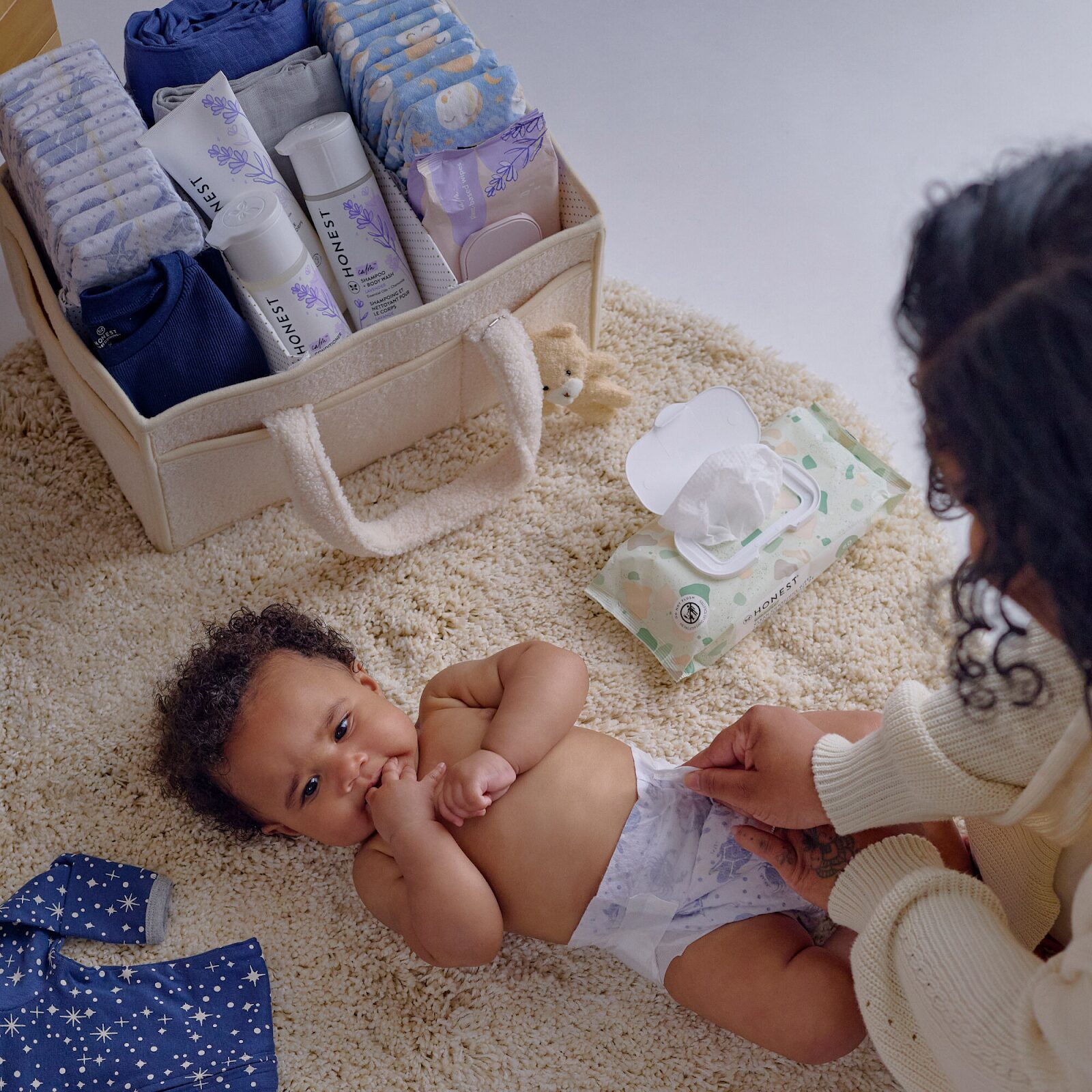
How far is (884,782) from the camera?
0.88m

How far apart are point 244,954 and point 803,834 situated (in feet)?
1.84

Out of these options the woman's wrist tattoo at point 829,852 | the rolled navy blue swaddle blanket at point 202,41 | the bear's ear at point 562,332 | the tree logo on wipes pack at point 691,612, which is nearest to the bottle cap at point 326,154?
the rolled navy blue swaddle blanket at point 202,41

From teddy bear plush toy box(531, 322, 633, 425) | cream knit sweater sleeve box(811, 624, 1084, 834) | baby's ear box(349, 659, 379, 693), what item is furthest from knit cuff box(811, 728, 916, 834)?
teddy bear plush toy box(531, 322, 633, 425)

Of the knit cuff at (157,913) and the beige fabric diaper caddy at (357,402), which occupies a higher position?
the beige fabric diaper caddy at (357,402)

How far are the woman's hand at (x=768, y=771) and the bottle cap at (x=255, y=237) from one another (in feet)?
2.14

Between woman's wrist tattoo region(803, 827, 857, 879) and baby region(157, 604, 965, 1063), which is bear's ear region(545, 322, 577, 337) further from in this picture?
woman's wrist tattoo region(803, 827, 857, 879)

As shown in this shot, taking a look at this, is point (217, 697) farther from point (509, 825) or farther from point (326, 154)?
point (326, 154)

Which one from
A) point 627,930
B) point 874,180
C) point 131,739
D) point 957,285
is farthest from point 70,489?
point 874,180

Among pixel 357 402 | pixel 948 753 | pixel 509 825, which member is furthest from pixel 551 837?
pixel 357 402

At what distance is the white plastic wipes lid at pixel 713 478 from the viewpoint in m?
1.20

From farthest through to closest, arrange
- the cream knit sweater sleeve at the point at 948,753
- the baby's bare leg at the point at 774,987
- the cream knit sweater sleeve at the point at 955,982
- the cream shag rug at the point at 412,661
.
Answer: the cream shag rug at the point at 412,661 < the baby's bare leg at the point at 774,987 < the cream knit sweater sleeve at the point at 948,753 < the cream knit sweater sleeve at the point at 955,982

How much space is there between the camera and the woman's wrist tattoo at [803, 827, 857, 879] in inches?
36.9

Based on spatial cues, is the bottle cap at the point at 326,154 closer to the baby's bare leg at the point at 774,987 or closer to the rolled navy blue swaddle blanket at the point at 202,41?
the rolled navy blue swaddle blanket at the point at 202,41

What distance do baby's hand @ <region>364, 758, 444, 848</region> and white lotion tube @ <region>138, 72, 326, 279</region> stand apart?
0.60 metres
